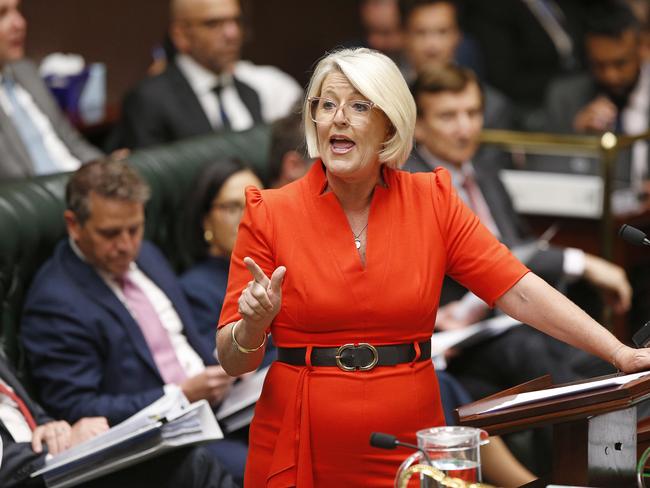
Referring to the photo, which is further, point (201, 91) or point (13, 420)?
point (201, 91)

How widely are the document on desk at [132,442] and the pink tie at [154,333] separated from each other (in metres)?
0.53

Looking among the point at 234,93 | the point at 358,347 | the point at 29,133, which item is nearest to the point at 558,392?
the point at 358,347

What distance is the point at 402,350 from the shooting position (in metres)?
2.09

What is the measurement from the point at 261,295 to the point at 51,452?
960mm

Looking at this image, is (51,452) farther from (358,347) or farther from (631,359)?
(631,359)

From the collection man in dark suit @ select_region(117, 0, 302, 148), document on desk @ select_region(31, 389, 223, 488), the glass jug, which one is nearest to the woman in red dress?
the glass jug

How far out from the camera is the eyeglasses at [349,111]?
6.66 feet

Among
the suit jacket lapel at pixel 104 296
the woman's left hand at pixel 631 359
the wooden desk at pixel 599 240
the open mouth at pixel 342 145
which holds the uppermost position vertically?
the open mouth at pixel 342 145

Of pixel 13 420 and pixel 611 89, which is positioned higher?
pixel 611 89

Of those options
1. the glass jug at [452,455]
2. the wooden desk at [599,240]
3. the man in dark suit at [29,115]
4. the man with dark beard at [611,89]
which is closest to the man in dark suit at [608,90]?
the man with dark beard at [611,89]

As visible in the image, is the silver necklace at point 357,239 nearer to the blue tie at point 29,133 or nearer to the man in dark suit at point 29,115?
the man in dark suit at point 29,115

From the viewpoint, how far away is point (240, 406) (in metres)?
3.01

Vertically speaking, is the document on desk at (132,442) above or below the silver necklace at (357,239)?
below

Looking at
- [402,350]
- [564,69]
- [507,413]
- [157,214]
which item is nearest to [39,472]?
[402,350]
